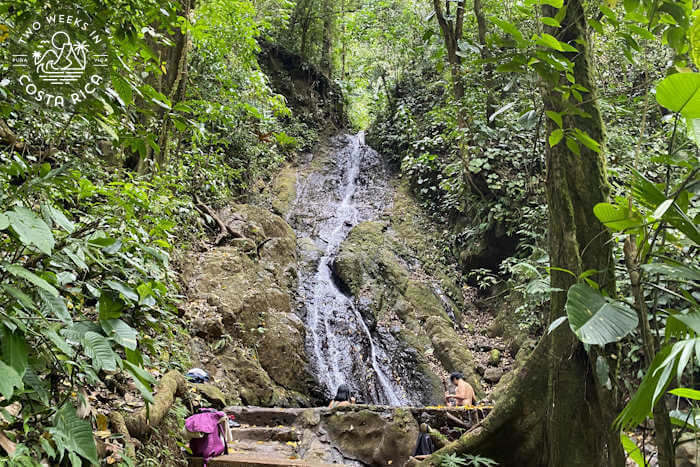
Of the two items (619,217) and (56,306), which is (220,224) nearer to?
(56,306)

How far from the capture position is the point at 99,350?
1.38 m

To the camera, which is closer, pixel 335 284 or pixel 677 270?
pixel 677 270

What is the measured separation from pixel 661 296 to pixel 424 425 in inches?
128

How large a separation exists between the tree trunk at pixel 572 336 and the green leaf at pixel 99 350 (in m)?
2.43

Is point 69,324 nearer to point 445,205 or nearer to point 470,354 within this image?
point 470,354

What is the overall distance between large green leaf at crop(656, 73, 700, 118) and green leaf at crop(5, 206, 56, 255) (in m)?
1.92

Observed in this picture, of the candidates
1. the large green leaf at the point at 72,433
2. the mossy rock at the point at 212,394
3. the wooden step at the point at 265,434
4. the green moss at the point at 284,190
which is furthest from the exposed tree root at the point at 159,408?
the green moss at the point at 284,190

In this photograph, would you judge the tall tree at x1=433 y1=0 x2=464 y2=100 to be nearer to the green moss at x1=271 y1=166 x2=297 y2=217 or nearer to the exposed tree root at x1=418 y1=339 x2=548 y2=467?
the exposed tree root at x1=418 y1=339 x2=548 y2=467

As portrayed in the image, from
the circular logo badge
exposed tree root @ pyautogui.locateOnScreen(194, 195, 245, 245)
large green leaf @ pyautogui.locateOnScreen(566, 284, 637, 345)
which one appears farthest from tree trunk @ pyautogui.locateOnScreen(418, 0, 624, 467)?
exposed tree root @ pyautogui.locateOnScreen(194, 195, 245, 245)

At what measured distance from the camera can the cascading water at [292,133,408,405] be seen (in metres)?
8.39

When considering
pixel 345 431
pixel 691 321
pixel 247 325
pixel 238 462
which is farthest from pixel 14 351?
pixel 247 325

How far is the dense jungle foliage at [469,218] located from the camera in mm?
1421

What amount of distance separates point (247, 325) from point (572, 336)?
20.2 feet

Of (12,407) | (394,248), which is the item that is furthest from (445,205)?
(12,407)
